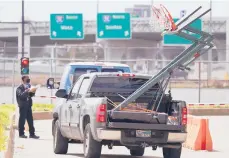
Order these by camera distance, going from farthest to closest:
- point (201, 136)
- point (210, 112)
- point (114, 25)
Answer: point (114, 25) → point (210, 112) → point (201, 136)

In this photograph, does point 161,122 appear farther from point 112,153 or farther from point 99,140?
point 112,153

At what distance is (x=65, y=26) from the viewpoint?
172 ft

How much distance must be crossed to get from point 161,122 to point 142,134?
43 centimetres

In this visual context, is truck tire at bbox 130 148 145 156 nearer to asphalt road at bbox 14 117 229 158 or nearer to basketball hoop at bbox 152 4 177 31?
asphalt road at bbox 14 117 229 158

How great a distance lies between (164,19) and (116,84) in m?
1.60

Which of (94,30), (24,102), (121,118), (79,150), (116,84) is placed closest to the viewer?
(121,118)

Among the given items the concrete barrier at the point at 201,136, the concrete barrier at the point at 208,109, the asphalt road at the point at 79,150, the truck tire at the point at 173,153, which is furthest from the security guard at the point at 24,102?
the concrete barrier at the point at 208,109

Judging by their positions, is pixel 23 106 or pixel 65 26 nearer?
pixel 23 106

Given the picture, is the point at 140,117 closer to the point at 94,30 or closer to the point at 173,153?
the point at 173,153

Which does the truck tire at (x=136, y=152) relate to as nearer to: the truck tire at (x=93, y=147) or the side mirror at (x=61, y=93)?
the side mirror at (x=61, y=93)

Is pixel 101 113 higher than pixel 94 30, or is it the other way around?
pixel 94 30

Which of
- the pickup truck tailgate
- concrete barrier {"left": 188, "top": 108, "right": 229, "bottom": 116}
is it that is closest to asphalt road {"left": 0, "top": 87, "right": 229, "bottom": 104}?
concrete barrier {"left": 188, "top": 108, "right": 229, "bottom": 116}

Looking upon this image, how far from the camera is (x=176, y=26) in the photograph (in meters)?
16.9

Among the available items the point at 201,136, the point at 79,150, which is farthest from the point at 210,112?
the point at 79,150
